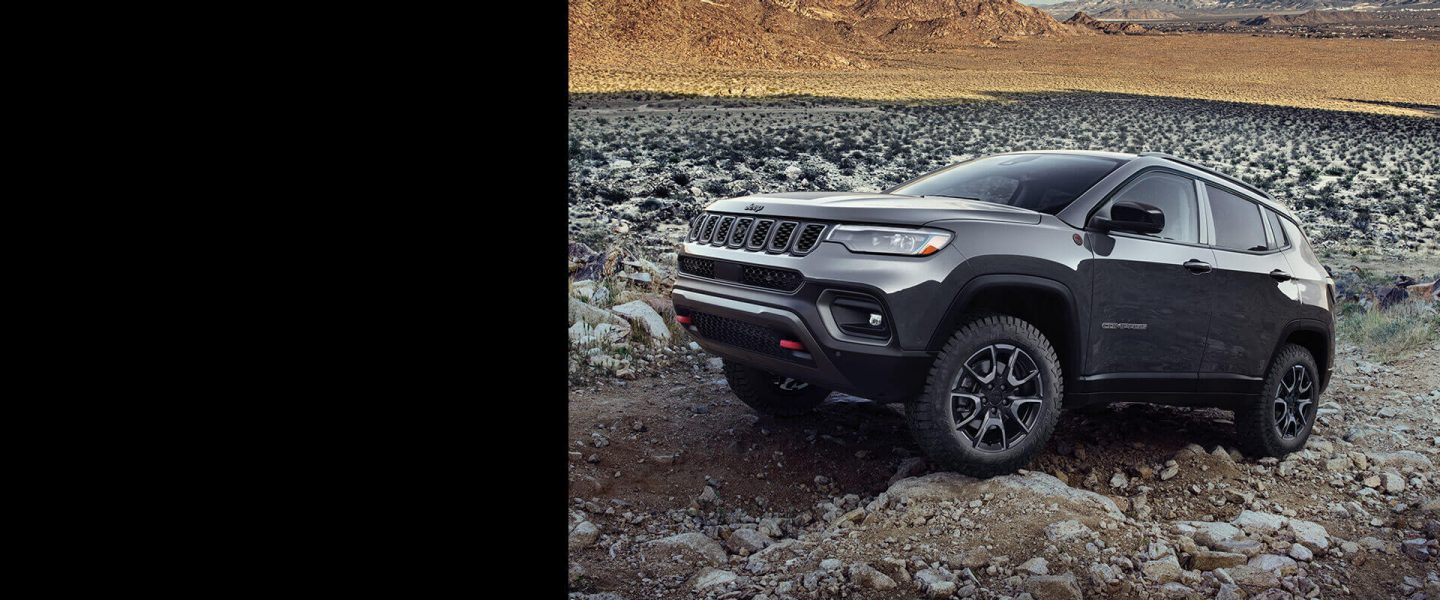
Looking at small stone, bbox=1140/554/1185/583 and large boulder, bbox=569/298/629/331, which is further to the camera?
large boulder, bbox=569/298/629/331

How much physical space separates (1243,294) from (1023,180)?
1362mm

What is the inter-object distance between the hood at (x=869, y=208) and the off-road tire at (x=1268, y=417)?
6.73 feet

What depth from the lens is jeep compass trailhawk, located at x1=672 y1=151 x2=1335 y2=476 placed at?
4.97 m

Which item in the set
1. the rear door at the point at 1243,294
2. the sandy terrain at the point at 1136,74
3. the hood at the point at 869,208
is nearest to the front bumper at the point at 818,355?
the hood at the point at 869,208

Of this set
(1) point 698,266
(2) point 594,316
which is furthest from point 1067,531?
(2) point 594,316

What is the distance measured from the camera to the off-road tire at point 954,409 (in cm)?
501

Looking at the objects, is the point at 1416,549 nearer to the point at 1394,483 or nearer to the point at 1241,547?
the point at 1241,547

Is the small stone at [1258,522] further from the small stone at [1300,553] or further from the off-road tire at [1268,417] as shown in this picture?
the off-road tire at [1268,417]

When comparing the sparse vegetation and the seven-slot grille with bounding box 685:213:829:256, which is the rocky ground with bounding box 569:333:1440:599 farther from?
the sparse vegetation

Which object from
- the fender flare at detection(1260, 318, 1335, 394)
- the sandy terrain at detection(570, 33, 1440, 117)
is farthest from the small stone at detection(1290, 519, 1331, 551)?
the sandy terrain at detection(570, 33, 1440, 117)

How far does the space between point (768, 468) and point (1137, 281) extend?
79.8 inches

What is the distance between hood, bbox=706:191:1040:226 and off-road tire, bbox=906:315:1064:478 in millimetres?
489
